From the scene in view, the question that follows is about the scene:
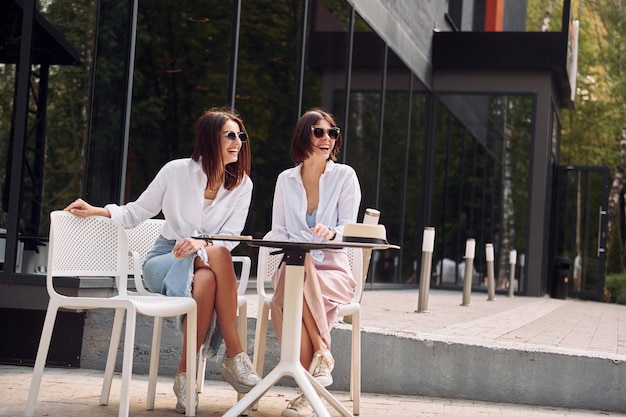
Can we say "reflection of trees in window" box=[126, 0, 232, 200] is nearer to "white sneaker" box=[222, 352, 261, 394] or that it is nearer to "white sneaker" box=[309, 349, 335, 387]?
"white sneaker" box=[222, 352, 261, 394]

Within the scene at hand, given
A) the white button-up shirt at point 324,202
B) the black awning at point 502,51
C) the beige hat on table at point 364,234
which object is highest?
the black awning at point 502,51

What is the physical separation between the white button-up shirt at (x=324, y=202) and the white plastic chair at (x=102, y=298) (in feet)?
2.36

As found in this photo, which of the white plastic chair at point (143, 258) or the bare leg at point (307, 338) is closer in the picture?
the bare leg at point (307, 338)

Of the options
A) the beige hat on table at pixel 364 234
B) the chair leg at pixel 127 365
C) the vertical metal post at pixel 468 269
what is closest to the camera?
the chair leg at pixel 127 365

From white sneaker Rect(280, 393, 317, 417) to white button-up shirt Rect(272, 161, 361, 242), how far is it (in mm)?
790

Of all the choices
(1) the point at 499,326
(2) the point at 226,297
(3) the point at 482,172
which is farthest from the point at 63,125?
(3) the point at 482,172

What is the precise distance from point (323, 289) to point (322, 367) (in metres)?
0.38

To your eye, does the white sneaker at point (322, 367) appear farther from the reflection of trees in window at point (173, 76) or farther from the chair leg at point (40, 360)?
the reflection of trees in window at point (173, 76)

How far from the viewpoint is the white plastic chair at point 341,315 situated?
507cm

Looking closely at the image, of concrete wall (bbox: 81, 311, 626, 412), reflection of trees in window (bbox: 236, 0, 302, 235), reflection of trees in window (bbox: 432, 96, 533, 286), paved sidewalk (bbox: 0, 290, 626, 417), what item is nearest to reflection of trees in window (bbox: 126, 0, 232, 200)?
reflection of trees in window (bbox: 236, 0, 302, 235)

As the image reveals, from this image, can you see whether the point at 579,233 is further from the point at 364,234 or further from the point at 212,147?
the point at 364,234

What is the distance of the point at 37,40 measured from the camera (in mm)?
6699

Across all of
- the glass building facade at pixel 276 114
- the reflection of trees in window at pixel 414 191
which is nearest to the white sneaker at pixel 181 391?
the glass building facade at pixel 276 114

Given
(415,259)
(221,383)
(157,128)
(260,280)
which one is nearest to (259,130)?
(157,128)
